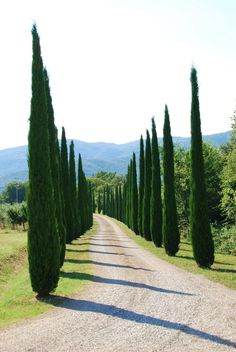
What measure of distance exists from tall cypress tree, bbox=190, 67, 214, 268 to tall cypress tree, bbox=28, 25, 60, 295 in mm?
8385

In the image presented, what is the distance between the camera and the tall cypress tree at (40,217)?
1484cm

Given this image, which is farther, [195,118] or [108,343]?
[195,118]

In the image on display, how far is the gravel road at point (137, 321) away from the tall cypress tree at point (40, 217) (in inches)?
50.2

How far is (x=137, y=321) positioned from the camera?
36.3 feet

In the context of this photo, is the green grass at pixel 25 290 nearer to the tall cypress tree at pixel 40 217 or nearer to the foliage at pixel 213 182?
the tall cypress tree at pixel 40 217

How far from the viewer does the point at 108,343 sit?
927 centimetres

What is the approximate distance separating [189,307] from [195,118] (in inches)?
481

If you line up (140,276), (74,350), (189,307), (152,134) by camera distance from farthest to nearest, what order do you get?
1. (152,134)
2. (140,276)
3. (189,307)
4. (74,350)

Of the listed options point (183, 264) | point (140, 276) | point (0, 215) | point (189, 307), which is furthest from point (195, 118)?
point (0, 215)

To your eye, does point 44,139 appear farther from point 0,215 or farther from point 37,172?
point 0,215

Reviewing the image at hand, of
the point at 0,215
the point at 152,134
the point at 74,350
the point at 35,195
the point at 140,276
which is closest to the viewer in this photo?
the point at 74,350

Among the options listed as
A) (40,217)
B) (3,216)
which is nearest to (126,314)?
(40,217)

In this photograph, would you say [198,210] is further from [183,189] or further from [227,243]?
[183,189]

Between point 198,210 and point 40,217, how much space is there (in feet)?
30.2
